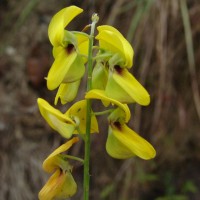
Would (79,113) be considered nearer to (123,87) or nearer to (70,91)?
(70,91)

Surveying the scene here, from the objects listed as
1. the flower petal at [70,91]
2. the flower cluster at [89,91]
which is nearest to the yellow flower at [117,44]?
the flower cluster at [89,91]

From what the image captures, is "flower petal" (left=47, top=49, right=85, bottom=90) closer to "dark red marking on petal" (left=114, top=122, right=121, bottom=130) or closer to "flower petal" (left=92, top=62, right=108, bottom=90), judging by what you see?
"flower petal" (left=92, top=62, right=108, bottom=90)

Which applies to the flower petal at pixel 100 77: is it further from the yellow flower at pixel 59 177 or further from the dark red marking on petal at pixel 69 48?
the yellow flower at pixel 59 177

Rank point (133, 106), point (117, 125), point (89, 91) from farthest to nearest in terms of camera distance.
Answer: point (133, 106)
point (117, 125)
point (89, 91)

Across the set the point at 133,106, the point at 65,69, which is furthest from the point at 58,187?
the point at 133,106

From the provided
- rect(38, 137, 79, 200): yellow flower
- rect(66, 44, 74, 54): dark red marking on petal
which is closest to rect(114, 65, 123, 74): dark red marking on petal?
rect(66, 44, 74, 54): dark red marking on petal

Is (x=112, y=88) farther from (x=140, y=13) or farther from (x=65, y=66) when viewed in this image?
(x=140, y=13)
